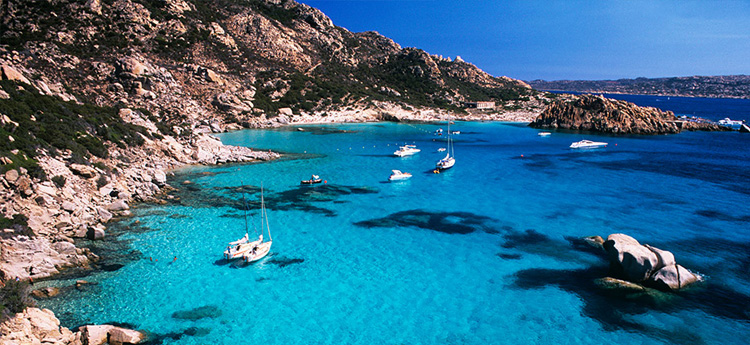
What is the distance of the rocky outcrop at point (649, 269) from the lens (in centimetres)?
1827

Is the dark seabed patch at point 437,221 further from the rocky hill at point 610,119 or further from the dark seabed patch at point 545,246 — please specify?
the rocky hill at point 610,119

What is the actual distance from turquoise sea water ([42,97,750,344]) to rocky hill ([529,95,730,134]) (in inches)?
1861

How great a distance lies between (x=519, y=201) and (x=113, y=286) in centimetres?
2800

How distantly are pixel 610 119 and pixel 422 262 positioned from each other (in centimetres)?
8481

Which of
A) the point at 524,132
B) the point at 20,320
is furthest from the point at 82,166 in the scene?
the point at 524,132

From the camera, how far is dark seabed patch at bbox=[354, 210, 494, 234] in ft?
87.2

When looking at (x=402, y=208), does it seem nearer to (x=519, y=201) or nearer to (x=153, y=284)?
(x=519, y=201)

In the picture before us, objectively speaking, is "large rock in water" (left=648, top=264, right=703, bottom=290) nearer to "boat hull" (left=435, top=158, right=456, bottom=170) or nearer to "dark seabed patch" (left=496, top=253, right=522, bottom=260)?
"dark seabed patch" (left=496, top=253, right=522, bottom=260)

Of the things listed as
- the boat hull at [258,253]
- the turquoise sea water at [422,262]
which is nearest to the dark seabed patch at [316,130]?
the turquoise sea water at [422,262]

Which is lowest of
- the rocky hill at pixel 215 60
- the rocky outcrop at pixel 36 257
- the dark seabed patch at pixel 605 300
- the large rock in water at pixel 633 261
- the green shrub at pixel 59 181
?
the dark seabed patch at pixel 605 300

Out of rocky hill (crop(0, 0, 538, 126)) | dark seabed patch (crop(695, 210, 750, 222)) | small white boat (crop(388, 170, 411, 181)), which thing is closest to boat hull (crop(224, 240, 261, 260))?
small white boat (crop(388, 170, 411, 181))

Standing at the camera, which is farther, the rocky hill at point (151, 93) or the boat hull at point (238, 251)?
the rocky hill at point (151, 93)

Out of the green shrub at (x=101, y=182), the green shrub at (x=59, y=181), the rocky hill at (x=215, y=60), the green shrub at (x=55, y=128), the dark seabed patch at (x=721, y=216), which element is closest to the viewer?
the green shrub at (x=59, y=181)

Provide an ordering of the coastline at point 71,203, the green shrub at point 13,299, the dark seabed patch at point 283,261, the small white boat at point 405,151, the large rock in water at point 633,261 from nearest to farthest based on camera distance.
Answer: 1. the green shrub at point 13,299
2. the coastline at point 71,203
3. the large rock in water at point 633,261
4. the dark seabed patch at point 283,261
5. the small white boat at point 405,151
